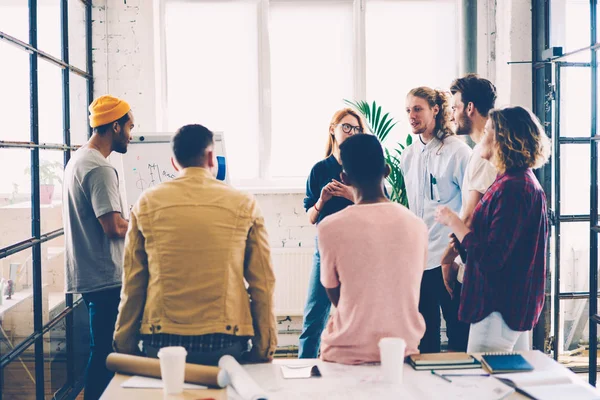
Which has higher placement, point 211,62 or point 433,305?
point 211,62

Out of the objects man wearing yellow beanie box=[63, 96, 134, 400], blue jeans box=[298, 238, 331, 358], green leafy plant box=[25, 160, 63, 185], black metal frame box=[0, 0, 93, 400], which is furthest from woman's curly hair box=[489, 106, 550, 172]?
green leafy plant box=[25, 160, 63, 185]

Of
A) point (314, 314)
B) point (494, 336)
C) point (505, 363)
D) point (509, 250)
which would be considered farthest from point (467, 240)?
point (314, 314)

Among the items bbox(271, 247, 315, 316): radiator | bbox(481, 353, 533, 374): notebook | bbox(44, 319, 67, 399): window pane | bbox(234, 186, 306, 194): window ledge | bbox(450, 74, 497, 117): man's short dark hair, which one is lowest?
bbox(44, 319, 67, 399): window pane

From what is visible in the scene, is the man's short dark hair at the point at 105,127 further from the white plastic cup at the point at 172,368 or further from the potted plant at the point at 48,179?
the white plastic cup at the point at 172,368

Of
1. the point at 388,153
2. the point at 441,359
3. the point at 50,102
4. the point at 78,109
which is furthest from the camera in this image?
the point at 388,153

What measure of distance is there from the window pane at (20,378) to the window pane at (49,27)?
1.44 meters

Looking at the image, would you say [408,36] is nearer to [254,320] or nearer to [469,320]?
[469,320]

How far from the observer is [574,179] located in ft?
11.1

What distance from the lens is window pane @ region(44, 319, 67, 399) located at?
2973mm

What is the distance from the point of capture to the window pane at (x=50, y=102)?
2.91m

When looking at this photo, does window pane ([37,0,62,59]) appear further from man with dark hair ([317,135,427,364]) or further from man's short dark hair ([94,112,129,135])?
man with dark hair ([317,135,427,364])

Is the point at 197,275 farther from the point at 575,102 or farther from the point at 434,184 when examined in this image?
the point at 575,102

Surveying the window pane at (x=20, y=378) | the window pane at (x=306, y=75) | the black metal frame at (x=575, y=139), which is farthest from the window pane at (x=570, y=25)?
the window pane at (x=20, y=378)

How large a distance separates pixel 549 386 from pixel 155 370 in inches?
39.7
